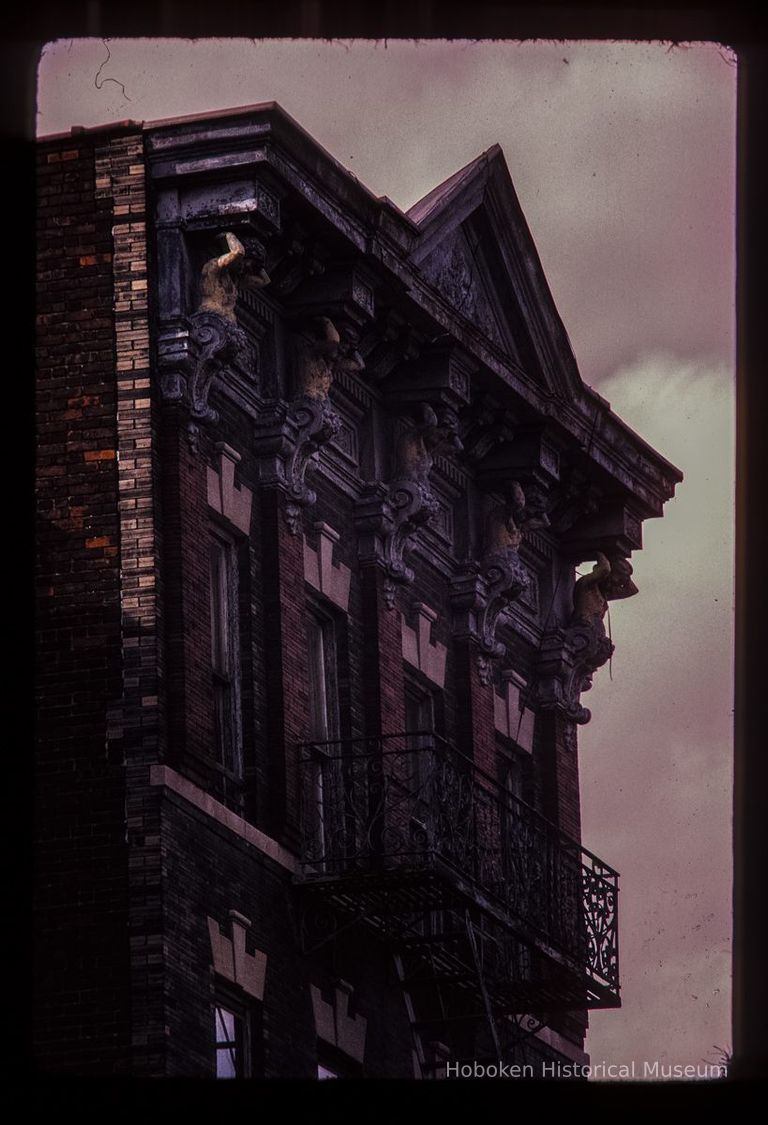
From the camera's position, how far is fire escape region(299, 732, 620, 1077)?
35.6 metres

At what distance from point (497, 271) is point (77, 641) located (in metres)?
8.18

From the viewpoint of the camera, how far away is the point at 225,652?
35469 mm

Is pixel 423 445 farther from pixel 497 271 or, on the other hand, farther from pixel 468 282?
pixel 497 271

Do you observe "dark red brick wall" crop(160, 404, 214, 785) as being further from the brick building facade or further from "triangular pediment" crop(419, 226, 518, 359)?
"triangular pediment" crop(419, 226, 518, 359)

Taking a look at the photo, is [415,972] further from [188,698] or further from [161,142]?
[161,142]

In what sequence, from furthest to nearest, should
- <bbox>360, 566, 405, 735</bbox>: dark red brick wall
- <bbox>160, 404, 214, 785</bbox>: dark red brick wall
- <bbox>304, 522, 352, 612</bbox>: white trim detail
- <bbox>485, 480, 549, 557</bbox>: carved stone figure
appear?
<bbox>485, 480, 549, 557</bbox>: carved stone figure < <bbox>360, 566, 405, 735</bbox>: dark red brick wall < <bbox>304, 522, 352, 612</bbox>: white trim detail < <bbox>160, 404, 214, 785</bbox>: dark red brick wall

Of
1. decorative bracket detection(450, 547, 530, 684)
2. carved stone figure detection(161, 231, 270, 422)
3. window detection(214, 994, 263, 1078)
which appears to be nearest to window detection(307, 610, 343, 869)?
window detection(214, 994, 263, 1078)

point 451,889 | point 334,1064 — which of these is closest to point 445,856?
point 451,889

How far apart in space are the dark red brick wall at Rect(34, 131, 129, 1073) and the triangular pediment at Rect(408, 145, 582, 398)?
4.75 m

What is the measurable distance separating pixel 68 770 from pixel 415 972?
5.21m

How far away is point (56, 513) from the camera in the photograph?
34.3 m

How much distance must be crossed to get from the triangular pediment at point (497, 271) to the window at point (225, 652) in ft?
14.5

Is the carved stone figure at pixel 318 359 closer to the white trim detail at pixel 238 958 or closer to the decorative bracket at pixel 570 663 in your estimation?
the white trim detail at pixel 238 958

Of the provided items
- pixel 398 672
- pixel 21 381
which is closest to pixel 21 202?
pixel 21 381
